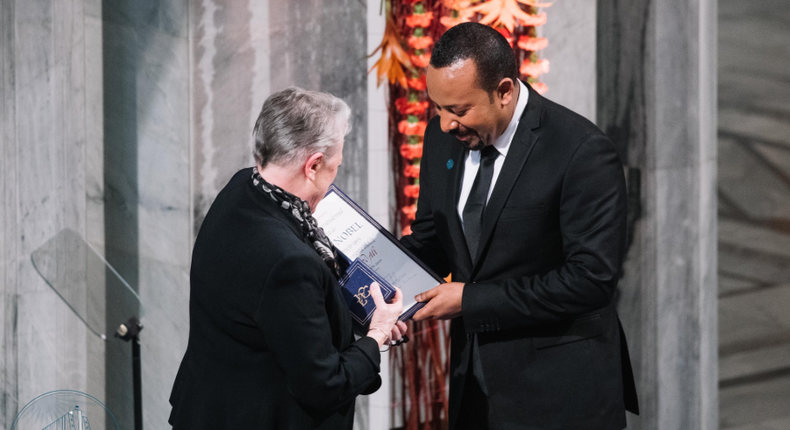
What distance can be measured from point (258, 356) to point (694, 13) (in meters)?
2.59

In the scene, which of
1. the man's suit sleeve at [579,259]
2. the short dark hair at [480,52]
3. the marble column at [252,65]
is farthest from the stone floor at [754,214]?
the short dark hair at [480,52]

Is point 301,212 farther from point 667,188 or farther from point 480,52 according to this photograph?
point 667,188

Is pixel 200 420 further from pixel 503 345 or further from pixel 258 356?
pixel 503 345

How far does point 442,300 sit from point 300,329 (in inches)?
22.2

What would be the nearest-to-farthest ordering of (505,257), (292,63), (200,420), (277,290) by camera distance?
(277,290) → (200,420) → (505,257) → (292,63)

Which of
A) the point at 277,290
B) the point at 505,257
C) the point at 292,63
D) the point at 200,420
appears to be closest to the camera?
the point at 277,290

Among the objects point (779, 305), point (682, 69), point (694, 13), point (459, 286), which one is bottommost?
point (779, 305)

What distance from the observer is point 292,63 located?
351 centimetres

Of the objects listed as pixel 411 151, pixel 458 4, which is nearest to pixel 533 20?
pixel 458 4

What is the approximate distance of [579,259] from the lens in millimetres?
2143

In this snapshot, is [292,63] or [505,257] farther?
[292,63]

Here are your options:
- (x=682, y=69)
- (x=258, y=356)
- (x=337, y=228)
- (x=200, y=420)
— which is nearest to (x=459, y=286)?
(x=337, y=228)

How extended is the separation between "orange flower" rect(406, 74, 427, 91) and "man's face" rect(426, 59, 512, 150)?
4.46ft

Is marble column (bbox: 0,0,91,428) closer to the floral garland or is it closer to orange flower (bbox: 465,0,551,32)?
the floral garland
